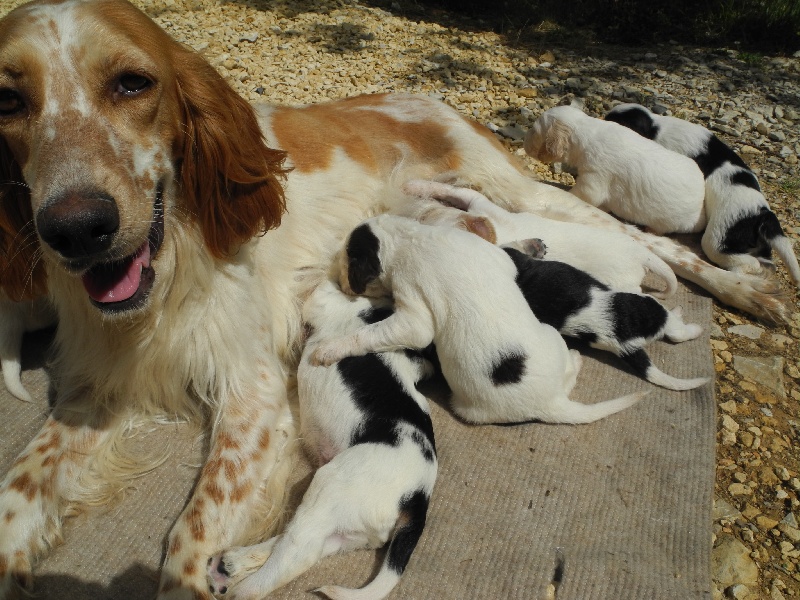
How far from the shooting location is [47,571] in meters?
2.23

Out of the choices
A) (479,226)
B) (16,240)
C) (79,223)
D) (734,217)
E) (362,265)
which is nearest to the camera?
(79,223)

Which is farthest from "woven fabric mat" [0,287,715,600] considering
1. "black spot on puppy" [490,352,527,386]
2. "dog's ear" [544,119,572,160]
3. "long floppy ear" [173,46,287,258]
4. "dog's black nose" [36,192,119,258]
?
"dog's ear" [544,119,572,160]

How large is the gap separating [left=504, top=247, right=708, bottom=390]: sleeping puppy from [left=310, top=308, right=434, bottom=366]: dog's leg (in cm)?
54

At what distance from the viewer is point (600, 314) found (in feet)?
9.47

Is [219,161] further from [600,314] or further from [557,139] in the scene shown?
[557,139]

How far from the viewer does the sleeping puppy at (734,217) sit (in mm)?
3586

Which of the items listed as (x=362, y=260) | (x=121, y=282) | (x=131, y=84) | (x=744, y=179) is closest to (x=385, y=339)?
(x=362, y=260)

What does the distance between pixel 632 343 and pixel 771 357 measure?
100cm

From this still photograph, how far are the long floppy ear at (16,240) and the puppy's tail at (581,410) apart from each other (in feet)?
6.76

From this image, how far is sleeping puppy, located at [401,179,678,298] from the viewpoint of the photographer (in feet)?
10.7

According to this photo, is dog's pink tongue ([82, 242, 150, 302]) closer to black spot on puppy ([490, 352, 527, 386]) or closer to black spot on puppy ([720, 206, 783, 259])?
black spot on puppy ([490, 352, 527, 386])

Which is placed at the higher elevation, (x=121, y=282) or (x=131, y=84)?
(x=131, y=84)

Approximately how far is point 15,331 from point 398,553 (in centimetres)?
200

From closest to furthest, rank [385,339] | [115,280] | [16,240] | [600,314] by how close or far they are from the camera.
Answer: [115,280] < [16,240] < [385,339] < [600,314]
